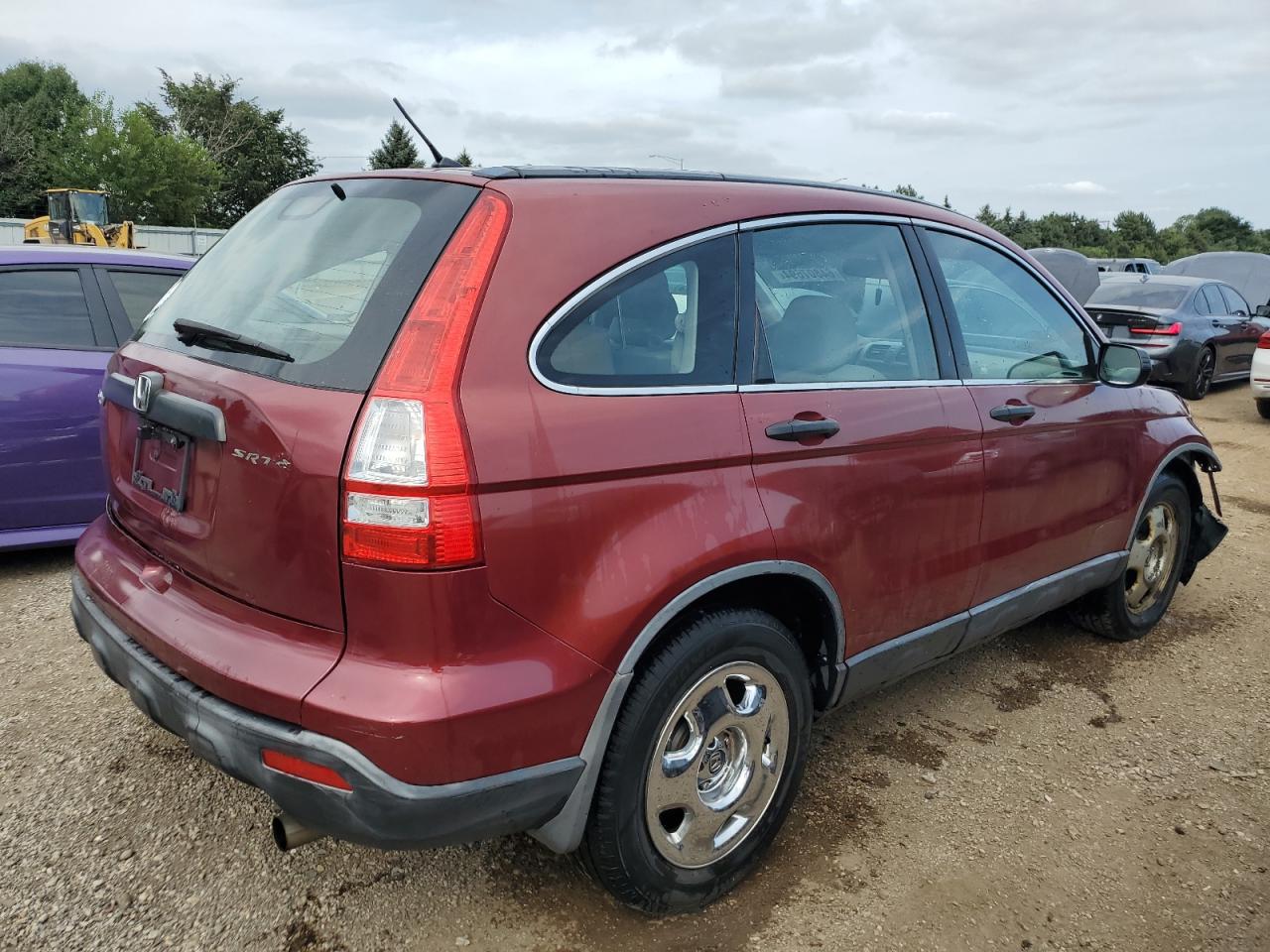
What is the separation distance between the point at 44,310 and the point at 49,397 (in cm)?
50

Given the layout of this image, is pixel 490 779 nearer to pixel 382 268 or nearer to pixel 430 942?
pixel 430 942

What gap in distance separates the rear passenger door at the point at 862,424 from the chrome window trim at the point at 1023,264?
6.5 inches

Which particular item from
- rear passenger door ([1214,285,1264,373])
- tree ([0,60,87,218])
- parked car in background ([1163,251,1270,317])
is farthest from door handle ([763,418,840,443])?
tree ([0,60,87,218])

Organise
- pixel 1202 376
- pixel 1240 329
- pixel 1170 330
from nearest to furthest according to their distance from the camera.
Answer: pixel 1170 330, pixel 1202 376, pixel 1240 329

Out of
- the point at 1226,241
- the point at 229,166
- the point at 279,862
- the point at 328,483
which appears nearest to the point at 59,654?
the point at 279,862

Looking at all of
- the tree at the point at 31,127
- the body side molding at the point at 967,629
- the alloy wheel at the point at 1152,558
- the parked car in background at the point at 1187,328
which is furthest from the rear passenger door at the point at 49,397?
the tree at the point at 31,127

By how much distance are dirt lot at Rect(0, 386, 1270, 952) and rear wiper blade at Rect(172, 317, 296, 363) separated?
1.39 meters

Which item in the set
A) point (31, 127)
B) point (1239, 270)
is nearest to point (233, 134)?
point (31, 127)

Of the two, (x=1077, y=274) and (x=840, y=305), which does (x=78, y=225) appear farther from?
(x=840, y=305)

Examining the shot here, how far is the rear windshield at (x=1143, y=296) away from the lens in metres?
12.0

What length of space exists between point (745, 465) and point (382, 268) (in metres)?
0.95

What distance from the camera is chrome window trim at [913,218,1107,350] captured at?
3.12m

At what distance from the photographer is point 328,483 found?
1.84 m

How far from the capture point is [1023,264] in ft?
11.5
